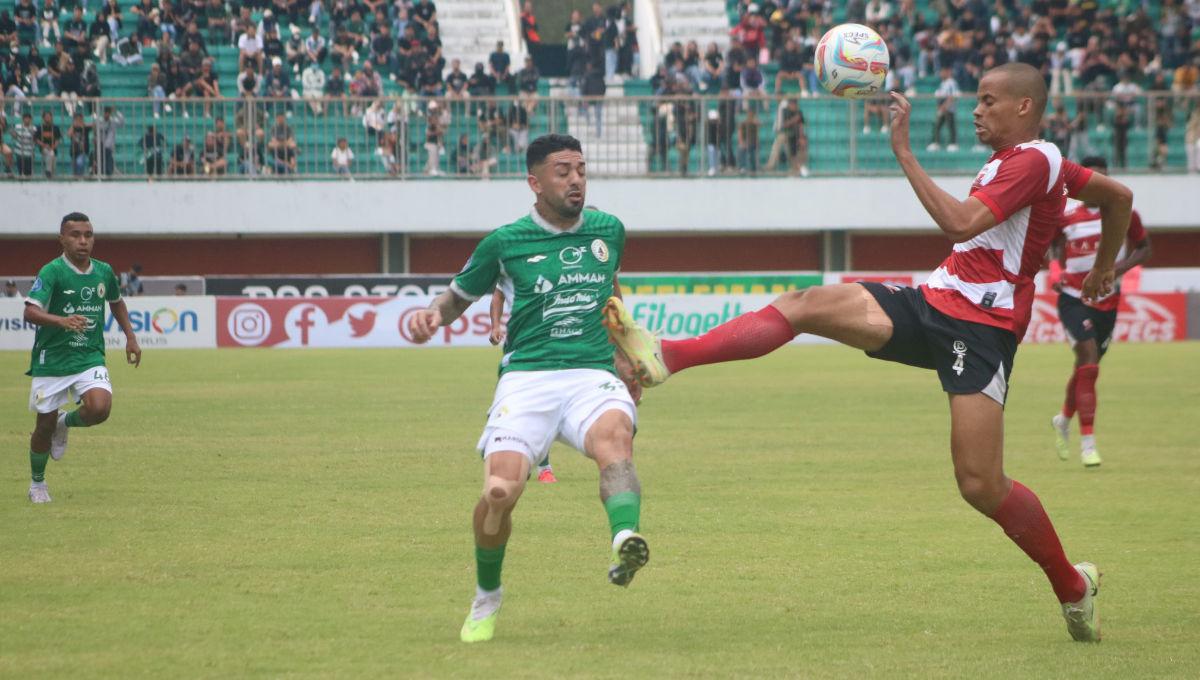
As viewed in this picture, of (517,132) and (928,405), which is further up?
(517,132)

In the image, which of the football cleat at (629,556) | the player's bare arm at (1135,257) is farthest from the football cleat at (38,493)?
the player's bare arm at (1135,257)

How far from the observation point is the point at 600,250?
673 centimetres

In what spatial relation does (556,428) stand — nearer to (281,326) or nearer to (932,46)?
(281,326)

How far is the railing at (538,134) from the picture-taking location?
108 feet

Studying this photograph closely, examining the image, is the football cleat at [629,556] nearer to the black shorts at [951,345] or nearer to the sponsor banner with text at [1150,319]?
the black shorts at [951,345]

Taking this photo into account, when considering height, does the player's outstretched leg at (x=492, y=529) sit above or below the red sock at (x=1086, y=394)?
above

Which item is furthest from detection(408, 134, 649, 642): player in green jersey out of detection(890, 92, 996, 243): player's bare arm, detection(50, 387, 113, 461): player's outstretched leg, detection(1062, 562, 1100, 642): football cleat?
detection(50, 387, 113, 461): player's outstretched leg

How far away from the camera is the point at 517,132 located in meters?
33.7

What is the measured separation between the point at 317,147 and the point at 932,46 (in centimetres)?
1555

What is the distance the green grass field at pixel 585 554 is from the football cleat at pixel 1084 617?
8cm

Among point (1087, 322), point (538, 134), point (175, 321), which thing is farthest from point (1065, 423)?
point (538, 134)

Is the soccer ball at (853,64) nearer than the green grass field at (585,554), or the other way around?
the green grass field at (585,554)

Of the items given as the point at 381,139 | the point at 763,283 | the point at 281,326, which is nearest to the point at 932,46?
the point at 763,283

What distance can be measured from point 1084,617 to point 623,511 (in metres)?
2.11
